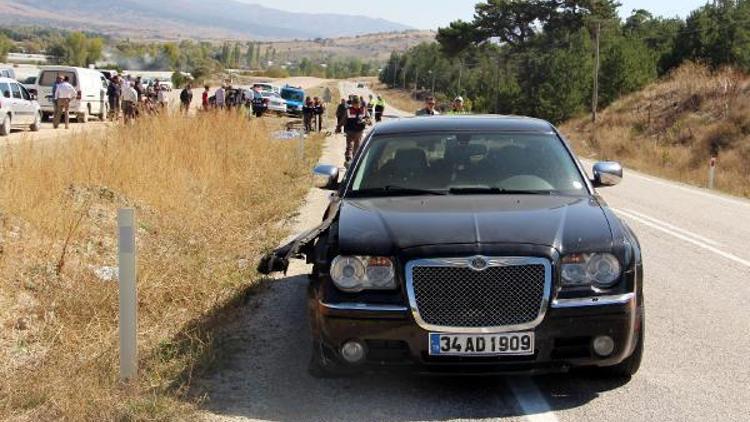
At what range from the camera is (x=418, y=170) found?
20.7 ft

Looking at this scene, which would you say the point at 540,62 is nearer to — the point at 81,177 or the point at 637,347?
the point at 81,177

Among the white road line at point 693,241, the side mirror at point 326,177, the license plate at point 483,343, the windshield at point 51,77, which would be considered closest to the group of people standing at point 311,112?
the windshield at point 51,77

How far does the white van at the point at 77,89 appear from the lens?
101ft

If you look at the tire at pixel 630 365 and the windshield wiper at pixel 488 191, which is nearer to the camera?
the tire at pixel 630 365


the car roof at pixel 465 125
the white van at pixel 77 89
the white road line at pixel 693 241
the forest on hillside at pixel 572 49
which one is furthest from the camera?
the forest on hillside at pixel 572 49

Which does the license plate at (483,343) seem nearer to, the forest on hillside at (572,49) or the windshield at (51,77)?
the windshield at (51,77)

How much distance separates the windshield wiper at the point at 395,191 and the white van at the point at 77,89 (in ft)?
85.0

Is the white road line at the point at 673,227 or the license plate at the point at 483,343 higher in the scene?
the license plate at the point at 483,343

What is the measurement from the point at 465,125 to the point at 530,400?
7.87ft

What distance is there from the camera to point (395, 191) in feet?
19.9

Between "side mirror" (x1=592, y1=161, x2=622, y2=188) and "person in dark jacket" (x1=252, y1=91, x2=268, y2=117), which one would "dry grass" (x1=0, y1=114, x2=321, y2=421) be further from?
"person in dark jacket" (x1=252, y1=91, x2=268, y2=117)

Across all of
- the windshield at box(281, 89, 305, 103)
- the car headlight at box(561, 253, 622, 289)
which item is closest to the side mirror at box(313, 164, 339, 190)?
the car headlight at box(561, 253, 622, 289)

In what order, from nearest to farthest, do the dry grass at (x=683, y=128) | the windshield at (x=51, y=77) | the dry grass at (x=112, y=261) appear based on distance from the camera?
the dry grass at (x=112, y=261) < the windshield at (x=51, y=77) < the dry grass at (x=683, y=128)

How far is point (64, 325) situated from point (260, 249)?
3.71m
